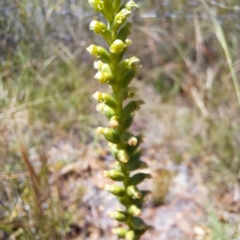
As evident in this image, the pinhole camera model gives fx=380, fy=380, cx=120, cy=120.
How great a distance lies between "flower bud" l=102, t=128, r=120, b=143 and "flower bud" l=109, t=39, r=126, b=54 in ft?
0.84

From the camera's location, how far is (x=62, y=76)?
2945mm

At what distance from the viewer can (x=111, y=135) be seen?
48.1 inches

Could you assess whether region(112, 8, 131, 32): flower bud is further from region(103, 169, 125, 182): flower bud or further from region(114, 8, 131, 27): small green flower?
region(103, 169, 125, 182): flower bud

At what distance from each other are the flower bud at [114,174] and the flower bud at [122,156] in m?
0.07

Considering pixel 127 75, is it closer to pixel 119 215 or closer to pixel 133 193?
pixel 133 193

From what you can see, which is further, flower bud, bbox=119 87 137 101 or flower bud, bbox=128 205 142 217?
flower bud, bbox=128 205 142 217

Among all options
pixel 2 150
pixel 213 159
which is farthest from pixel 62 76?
pixel 213 159

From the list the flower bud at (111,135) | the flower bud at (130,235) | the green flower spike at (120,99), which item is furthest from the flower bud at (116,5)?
the flower bud at (130,235)

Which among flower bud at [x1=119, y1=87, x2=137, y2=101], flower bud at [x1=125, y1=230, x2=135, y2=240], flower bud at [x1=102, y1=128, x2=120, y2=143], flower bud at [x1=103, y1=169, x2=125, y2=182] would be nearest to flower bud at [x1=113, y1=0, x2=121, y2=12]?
flower bud at [x1=119, y1=87, x2=137, y2=101]

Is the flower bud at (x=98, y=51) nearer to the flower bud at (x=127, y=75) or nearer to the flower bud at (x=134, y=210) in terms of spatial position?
the flower bud at (x=127, y=75)

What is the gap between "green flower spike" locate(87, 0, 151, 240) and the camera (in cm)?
111

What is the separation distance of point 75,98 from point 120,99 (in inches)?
61.7

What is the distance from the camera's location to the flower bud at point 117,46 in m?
1.08

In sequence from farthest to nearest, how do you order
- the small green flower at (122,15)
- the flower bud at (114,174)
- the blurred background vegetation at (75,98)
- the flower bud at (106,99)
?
1. the blurred background vegetation at (75,98)
2. the flower bud at (114,174)
3. the flower bud at (106,99)
4. the small green flower at (122,15)
